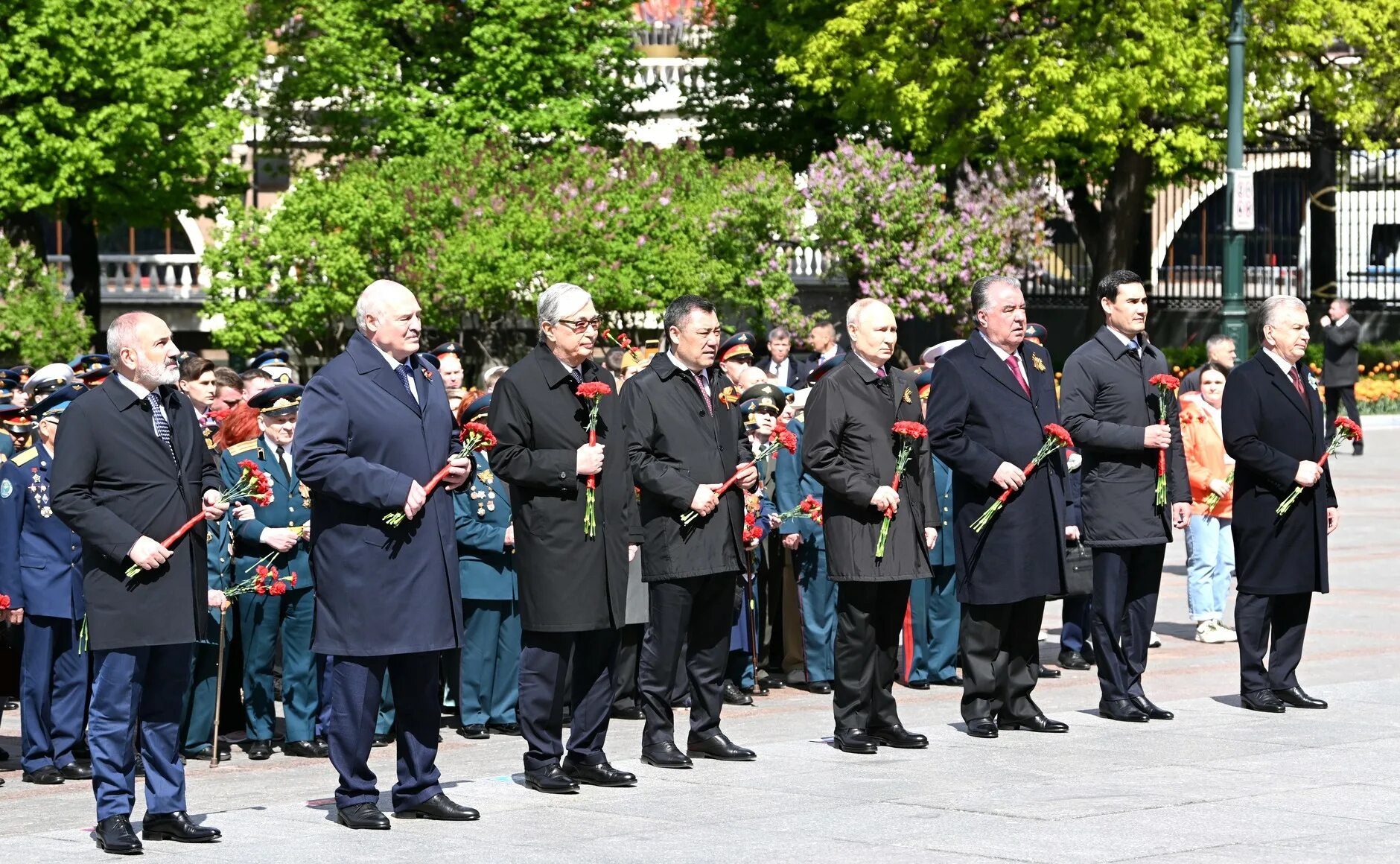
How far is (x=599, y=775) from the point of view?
9.31 m

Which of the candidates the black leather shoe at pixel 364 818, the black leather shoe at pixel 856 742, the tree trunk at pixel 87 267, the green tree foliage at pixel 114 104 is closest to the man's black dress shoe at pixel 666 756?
the black leather shoe at pixel 856 742

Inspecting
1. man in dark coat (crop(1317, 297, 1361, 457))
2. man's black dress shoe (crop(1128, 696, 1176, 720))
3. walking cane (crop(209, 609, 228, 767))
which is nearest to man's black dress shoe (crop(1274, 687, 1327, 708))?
man's black dress shoe (crop(1128, 696, 1176, 720))

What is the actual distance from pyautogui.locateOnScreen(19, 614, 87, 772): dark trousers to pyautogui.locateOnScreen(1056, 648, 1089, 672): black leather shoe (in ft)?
19.4

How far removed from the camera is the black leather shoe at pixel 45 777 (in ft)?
33.2

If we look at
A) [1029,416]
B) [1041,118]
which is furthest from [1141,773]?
[1041,118]

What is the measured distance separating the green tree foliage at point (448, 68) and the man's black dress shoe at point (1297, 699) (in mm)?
27308

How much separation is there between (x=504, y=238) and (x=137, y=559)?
78.7 ft

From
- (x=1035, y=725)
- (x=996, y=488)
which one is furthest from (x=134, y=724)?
(x=1035, y=725)

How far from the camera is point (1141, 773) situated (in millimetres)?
9414

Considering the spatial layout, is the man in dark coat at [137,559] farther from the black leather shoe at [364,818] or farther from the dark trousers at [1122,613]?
the dark trousers at [1122,613]

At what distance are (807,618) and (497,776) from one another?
11.5 feet

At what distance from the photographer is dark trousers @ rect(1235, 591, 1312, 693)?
11391mm

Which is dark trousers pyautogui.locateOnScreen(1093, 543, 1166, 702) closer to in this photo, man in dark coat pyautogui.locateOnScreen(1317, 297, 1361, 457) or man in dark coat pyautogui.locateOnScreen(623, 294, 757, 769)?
man in dark coat pyautogui.locateOnScreen(623, 294, 757, 769)

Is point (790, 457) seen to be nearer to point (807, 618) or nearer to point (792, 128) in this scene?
point (807, 618)
